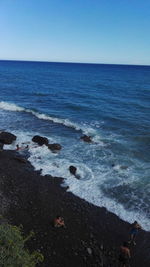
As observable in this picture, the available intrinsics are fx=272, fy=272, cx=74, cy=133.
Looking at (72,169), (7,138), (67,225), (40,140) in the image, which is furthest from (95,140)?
(67,225)

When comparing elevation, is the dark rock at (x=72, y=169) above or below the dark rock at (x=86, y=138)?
above

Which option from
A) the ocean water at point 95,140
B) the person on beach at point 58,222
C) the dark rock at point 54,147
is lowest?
the ocean water at point 95,140

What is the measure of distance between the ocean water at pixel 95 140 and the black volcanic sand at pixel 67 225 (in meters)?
1.47

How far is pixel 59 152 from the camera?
29.9 meters

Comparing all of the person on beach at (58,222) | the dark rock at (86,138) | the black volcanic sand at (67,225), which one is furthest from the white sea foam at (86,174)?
the person on beach at (58,222)

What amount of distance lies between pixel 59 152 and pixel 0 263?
20628 millimetres

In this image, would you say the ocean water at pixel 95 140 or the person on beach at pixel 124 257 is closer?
the person on beach at pixel 124 257

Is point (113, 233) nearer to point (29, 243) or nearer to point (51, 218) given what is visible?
point (51, 218)

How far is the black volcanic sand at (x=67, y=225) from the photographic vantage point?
15.7 m

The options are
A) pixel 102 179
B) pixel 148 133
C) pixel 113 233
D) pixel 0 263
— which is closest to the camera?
pixel 0 263

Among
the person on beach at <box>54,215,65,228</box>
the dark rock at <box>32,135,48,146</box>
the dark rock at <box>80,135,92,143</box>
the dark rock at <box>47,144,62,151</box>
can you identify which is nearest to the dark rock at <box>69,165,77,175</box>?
the dark rock at <box>47,144,62,151</box>

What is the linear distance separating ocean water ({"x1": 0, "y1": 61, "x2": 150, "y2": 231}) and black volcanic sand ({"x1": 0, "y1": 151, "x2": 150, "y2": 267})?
4.83ft

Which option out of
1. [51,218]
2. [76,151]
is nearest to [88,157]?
[76,151]

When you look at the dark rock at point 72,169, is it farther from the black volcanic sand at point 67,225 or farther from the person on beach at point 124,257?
the person on beach at point 124,257
